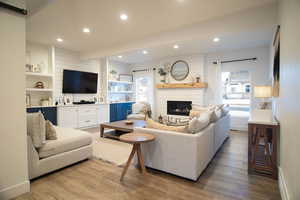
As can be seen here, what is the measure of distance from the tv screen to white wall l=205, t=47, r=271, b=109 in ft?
14.3

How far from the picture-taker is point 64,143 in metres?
2.56

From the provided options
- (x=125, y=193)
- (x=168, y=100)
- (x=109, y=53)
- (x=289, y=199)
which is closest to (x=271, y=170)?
(x=289, y=199)

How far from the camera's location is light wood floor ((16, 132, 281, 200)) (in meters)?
1.88

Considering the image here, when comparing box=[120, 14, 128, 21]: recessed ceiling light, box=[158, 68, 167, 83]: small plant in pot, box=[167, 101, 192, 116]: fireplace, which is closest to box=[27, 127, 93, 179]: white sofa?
box=[120, 14, 128, 21]: recessed ceiling light

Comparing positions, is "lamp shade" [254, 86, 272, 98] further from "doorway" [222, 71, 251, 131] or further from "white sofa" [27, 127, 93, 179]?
"white sofa" [27, 127, 93, 179]

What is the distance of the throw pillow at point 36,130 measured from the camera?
2.22m

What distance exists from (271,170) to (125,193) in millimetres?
2120

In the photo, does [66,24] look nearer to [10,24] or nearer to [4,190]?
[10,24]

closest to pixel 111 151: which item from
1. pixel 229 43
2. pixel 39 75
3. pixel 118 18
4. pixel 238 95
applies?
pixel 118 18

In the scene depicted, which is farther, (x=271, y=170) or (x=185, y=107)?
(x=185, y=107)

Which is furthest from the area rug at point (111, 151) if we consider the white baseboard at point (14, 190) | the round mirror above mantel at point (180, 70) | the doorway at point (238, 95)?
the doorway at point (238, 95)

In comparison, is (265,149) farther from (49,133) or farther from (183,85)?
(183,85)

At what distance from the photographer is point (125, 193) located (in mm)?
1940

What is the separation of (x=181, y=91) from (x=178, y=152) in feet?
13.8
